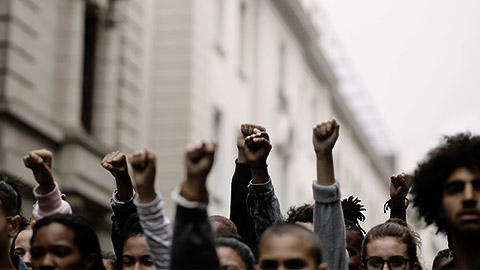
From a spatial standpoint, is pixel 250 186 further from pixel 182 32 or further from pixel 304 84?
pixel 304 84

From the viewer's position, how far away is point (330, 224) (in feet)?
16.3

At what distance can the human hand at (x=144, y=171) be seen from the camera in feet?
14.3

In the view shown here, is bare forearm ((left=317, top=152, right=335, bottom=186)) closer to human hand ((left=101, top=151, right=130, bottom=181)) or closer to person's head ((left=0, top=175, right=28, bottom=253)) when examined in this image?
human hand ((left=101, top=151, right=130, bottom=181))

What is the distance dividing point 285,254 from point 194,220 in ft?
1.71

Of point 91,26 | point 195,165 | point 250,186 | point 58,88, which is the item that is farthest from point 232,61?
point 195,165

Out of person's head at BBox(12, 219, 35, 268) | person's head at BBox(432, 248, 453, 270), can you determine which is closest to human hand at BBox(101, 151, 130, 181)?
person's head at BBox(12, 219, 35, 268)

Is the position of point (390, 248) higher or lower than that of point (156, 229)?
higher

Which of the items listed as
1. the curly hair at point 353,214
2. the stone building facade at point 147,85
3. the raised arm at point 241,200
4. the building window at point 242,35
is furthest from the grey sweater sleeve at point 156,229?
the building window at point 242,35

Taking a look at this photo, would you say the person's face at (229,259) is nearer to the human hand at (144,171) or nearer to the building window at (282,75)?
the human hand at (144,171)

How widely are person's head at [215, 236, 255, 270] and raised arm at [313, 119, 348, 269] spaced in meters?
0.36

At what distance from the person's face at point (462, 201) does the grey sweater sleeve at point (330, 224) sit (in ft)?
2.04

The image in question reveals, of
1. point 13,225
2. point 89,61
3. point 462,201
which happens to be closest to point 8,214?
point 13,225

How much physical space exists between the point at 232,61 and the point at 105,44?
699 centimetres

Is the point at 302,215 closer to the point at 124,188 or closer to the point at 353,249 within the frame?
the point at 353,249
